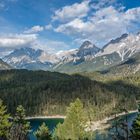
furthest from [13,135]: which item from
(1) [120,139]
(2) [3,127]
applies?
(1) [120,139]

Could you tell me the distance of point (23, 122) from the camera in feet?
216

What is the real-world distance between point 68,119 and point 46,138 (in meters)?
21.1

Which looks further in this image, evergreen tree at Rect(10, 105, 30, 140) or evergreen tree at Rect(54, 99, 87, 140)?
evergreen tree at Rect(54, 99, 87, 140)

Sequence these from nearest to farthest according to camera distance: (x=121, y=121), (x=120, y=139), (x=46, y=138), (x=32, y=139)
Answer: (x=121, y=121) → (x=120, y=139) → (x=46, y=138) → (x=32, y=139)

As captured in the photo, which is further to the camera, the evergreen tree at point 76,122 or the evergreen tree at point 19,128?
the evergreen tree at point 76,122

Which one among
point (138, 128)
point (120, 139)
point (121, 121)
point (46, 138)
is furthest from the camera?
point (46, 138)

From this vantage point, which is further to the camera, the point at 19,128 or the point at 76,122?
the point at 76,122

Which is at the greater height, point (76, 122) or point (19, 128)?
point (76, 122)

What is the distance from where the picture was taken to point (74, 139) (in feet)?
211

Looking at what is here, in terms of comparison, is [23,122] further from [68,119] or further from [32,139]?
[32,139]

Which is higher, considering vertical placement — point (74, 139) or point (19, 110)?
point (19, 110)

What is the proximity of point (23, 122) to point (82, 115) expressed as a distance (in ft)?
39.6

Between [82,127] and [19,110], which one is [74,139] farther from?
[19,110]

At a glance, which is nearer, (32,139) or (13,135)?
(13,135)
